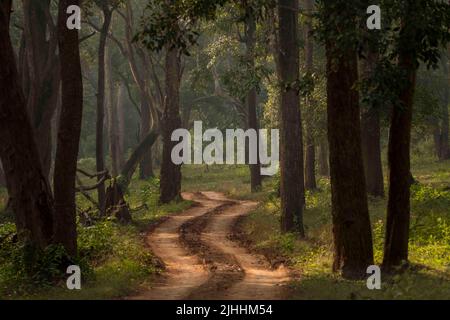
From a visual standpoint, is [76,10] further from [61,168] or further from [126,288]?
[126,288]

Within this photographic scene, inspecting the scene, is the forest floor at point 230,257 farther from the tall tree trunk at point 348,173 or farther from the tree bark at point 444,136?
the tree bark at point 444,136

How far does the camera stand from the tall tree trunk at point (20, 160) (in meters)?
14.7

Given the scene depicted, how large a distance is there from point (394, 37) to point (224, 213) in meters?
17.4

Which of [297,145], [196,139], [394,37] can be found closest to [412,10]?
[394,37]

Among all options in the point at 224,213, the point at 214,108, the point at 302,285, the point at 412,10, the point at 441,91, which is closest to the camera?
the point at 412,10

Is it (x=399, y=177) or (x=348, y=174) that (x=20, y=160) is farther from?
(x=399, y=177)

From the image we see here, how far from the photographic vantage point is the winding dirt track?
13750mm

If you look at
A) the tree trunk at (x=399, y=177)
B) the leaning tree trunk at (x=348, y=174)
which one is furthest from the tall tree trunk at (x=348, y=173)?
the tree trunk at (x=399, y=177)

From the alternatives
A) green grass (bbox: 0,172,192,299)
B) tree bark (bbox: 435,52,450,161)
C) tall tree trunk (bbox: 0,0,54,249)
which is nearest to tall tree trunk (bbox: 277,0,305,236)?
green grass (bbox: 0,172,192,299)

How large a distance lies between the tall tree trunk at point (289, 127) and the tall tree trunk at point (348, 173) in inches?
261

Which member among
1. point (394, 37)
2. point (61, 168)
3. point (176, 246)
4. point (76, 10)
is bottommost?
point (176, 246)

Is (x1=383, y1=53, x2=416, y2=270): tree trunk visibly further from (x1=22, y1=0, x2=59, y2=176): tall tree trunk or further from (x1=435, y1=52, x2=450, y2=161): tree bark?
(x1=435, y1=52, x2=450, y2=161): tree bark

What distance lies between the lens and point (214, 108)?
→ 62938 millimetres

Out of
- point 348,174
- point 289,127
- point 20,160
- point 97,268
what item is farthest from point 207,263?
point 289,127
